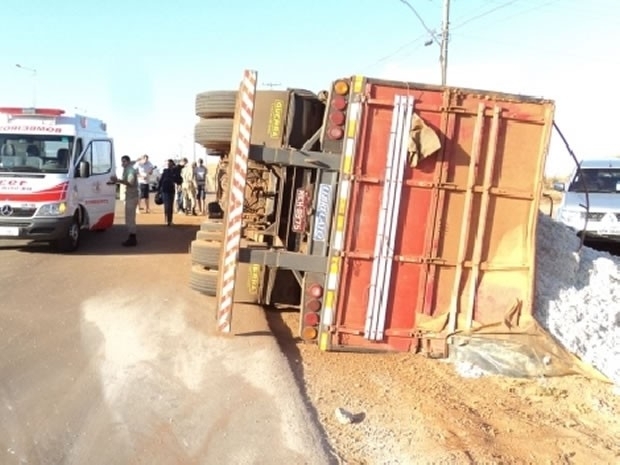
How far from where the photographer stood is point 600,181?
12.0 metres

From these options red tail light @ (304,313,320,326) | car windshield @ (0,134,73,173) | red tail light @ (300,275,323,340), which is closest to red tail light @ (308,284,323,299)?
red tail light @ (300,275,323,340)

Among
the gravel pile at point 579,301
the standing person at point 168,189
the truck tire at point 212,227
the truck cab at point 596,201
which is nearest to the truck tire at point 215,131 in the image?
the truck tire at point 212,227

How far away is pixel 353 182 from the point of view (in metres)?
6.03

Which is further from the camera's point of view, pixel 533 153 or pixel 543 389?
pixel 533 153

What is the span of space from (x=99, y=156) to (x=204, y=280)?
6.56 meters

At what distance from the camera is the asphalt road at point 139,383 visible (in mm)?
4207

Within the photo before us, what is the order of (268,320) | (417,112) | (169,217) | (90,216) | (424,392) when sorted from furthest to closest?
1. (169,217)
2. (90,216)
3. (268,320)
4. (417,112)
5. (424,392)

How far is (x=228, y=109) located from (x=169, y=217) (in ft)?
28.7

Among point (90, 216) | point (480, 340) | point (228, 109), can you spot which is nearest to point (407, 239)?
point (480, 340)

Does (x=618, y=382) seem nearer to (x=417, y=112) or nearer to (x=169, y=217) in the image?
(x=417, y=112)

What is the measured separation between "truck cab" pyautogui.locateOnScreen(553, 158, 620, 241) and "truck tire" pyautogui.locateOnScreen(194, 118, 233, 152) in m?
5.84

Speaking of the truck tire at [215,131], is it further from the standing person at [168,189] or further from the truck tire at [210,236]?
the standing person at [168,189]

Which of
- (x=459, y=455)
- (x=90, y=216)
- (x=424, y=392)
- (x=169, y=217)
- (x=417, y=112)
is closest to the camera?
(x=459, y=455)

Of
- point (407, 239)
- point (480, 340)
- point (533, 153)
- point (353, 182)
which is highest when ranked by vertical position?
point (533, 153)
